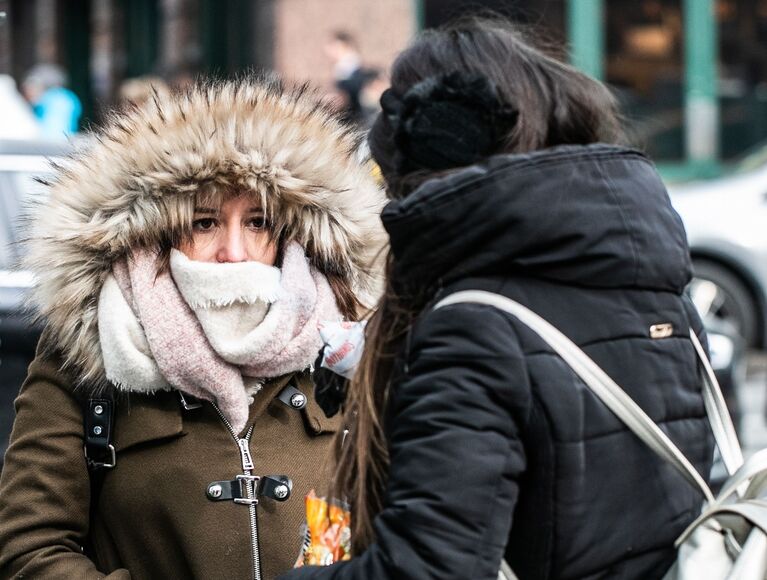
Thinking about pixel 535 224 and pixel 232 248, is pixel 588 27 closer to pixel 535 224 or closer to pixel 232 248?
pixel 232 248

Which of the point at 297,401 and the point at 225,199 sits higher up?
the point at 225,199

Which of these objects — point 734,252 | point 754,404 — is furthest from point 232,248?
point 734,252

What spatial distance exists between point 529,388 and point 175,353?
91 cm

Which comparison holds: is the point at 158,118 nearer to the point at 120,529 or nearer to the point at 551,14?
the point at 120,529

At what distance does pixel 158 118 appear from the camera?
260cm

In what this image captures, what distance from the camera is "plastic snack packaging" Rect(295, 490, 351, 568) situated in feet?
6.81

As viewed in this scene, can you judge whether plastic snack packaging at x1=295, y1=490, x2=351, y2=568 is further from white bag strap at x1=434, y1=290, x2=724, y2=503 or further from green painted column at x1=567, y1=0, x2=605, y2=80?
green painted column at x1=567, y1=0, x2=605, y2=80

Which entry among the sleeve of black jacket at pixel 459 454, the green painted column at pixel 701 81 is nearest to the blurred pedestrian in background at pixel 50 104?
the green painted column at pixel 701 81

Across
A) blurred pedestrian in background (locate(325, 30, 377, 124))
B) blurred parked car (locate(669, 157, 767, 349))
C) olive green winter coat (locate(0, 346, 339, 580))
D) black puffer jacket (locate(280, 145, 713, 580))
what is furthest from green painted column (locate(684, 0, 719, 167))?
black puffer jacket (locate(280, 145, 713, 580))

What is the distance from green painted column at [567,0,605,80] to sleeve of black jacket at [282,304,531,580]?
1288 centimetres

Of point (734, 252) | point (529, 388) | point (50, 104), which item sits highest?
point (529, 388)

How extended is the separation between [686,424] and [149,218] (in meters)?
1.14

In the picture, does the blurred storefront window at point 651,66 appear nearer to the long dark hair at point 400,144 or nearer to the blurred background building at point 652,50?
the blurred background building at point 652,50

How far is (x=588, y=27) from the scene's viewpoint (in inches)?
564
